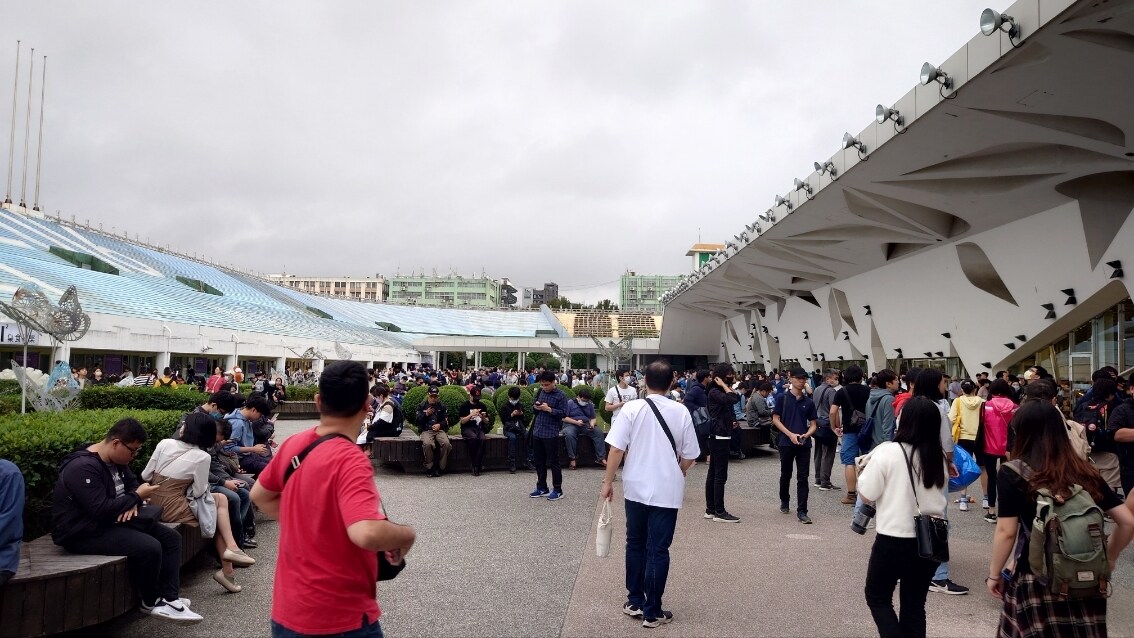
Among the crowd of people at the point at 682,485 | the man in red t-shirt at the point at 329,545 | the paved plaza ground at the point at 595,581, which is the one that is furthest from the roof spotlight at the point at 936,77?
the man in red t-shirt at the point at 329,545

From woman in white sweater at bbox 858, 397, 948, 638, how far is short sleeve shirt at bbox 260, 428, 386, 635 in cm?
245

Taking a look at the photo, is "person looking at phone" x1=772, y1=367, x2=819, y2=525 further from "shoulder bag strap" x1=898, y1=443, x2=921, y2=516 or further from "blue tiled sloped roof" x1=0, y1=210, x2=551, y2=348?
"blue tiled sloped roof" x1=0, y1=210, x2=551, y2=348

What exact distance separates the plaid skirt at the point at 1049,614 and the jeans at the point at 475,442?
25.8 ft

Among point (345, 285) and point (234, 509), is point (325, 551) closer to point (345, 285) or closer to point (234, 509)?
point (234, 509)

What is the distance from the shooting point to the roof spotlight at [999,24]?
27.6ft

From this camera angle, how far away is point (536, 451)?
860cm

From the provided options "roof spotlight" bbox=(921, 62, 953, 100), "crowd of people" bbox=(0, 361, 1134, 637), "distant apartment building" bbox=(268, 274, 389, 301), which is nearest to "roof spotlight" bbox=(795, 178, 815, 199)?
"roof spotlight" bbox=(921, 62, 953, 100)

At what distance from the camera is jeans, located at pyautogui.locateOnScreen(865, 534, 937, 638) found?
3.28m

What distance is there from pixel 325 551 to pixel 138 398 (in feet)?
49.5

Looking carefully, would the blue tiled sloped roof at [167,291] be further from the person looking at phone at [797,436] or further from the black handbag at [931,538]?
the black handbag at [931,538]

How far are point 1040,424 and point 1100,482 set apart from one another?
0.33m

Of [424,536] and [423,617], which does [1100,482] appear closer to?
[423,617]

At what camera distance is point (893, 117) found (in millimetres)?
11992

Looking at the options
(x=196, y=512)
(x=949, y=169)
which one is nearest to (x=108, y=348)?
(x=196, y=512)
